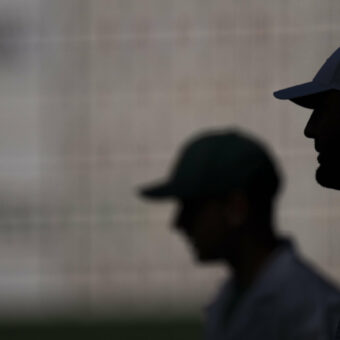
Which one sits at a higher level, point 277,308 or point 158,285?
point 277,308

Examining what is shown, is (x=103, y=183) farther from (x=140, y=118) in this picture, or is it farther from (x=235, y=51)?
(x=235, y=51)

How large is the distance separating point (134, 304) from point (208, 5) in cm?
188

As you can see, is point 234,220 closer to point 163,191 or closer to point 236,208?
point 236,208

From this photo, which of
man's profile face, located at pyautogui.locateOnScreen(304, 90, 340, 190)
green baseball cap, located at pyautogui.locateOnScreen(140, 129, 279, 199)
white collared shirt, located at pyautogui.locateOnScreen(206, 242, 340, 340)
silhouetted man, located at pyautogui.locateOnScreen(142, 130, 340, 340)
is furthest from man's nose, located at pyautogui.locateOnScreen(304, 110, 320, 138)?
green baseball cap, located at pyautogui.locateOnScreen(140, 129, 279, 199)

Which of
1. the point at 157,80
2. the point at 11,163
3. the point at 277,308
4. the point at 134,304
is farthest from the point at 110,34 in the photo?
the point at 277,308

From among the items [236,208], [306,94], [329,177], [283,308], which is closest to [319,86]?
[306,94]

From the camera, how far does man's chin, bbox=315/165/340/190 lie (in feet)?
10.6

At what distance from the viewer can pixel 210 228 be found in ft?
17.4

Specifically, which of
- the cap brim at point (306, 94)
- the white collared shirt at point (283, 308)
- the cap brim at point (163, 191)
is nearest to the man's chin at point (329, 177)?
the cap brim at point (306, 94)

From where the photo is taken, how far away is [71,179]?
1003cm

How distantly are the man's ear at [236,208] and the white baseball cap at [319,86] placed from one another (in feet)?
6.43

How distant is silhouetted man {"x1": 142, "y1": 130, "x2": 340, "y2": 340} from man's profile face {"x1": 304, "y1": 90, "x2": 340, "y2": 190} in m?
1.77

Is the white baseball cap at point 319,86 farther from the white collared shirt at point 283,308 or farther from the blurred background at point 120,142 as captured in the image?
the blurred background at point 120,142

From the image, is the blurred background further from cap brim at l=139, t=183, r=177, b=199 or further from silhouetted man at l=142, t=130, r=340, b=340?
silhouetted man at l=142, t=130, r=340, b=340
